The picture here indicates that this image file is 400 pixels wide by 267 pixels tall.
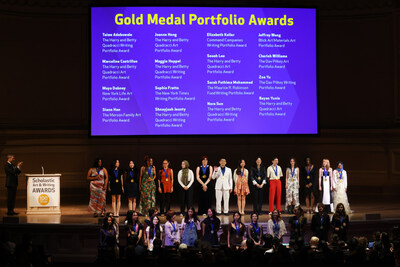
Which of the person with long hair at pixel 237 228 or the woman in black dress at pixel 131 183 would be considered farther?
the woman in black dress at pixel 131 183

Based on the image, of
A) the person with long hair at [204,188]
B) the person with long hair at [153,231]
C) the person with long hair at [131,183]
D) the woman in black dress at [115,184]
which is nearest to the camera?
the person with long hair at [153,231]

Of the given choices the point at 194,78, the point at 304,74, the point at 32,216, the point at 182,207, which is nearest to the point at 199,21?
the point at 194,78

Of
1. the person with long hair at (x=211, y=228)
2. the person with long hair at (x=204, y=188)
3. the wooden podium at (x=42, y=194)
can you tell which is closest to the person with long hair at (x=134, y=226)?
the person with long hair at (x=211, y=228)

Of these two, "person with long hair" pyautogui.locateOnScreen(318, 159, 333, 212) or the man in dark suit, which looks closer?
the man in dark suit

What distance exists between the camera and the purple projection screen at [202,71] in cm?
1681

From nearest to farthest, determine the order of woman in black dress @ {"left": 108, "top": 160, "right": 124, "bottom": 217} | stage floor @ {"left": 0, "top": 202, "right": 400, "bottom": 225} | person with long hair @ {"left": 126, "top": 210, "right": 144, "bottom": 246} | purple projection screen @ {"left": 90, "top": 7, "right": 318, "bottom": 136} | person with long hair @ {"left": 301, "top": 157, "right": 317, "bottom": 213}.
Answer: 1. person with long hair @ {"left": 126, "top": 210, "right": 144, "bottom": 246}
2. stage floor @ {"left": 0, "top": 202, "right": 400, "bottom": 225}
3. woman in black dress @ {"left": 108, "top": 160, "right": 124, "bottom": 217}
4. person with long hair @ {"left": 301, "top": 157, "right": 317, "bottom": 213}
5. purple projection screen @ {"left": 90, "top": 7, "right": 318, "bottom": 136}

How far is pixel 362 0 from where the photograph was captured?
20016 millimetres

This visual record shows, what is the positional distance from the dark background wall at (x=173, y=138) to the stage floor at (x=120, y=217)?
2158 millimetres

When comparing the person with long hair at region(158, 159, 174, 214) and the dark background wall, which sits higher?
the dark background wall

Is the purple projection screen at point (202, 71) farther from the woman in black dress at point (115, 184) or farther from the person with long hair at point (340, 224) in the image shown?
the person with long hair at point (340, 224)

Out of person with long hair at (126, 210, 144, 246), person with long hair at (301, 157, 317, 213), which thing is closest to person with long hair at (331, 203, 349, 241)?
person with long hair at (301, 157, 317, 213)

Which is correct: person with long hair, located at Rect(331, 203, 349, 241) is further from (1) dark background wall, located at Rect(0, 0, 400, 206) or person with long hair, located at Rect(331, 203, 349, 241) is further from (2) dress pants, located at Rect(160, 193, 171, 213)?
(1) dark background wall, located at Rect(0, 0, 400, 206)

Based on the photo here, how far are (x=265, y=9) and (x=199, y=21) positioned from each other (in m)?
1.69

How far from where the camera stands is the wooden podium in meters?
16.1
